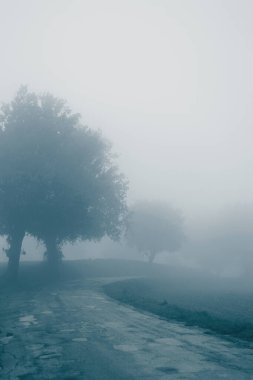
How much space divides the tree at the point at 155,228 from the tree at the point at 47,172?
126ft

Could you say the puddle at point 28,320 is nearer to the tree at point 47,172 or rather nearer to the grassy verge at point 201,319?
the grassy verge at point 201,319

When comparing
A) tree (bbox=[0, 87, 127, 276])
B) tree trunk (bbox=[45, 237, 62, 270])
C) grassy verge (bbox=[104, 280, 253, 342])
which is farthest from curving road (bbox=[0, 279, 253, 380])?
tree trunk (bbox=[45, 237, 62, 270])

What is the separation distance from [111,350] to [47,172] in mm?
27970

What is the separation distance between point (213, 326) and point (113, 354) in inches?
242

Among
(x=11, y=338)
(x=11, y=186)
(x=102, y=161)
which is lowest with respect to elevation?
(x=11, y=338)

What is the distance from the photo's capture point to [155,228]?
81812 millimetres

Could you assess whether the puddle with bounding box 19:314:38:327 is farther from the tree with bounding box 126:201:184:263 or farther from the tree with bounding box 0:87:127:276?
the tree with bounding box 126:201:184:263

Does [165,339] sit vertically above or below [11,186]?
below

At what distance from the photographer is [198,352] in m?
10.9

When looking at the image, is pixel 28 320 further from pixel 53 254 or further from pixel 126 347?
pixel 53 254

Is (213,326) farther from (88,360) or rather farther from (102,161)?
(102,161)

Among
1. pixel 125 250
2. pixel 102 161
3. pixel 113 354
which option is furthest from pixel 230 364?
pixel 125 250

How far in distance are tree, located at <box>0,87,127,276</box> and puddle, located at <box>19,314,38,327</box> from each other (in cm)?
2046

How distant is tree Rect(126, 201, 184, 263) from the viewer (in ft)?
269
